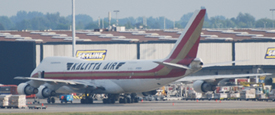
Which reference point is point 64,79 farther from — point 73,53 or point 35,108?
point 73,53

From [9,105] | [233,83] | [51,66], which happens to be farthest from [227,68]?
[9,105]

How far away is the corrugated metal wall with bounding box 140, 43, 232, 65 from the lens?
3497 inches

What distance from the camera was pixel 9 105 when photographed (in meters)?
52.6

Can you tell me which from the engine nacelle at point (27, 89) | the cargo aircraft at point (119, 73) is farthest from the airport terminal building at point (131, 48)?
the engine nacelle at point (27, 89)

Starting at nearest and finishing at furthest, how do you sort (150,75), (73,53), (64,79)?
(150,75)
(64,79)
(73,53)

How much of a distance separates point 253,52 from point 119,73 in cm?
4226

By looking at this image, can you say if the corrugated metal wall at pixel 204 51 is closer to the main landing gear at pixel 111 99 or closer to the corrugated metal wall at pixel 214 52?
the corrugated metal wall at pixel 214 52

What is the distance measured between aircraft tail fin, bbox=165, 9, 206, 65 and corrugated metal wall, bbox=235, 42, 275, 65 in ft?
137

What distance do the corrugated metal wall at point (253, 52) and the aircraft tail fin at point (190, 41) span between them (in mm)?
41760

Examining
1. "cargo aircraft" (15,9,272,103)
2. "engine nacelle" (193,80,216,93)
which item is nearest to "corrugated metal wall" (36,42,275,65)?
"cargo aircraft" (15,9,272,103)

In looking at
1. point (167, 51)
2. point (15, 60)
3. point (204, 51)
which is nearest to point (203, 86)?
point (167, 51)

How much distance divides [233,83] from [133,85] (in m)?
27.0

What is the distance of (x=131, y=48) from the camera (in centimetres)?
8800

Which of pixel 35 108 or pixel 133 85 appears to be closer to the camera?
pixel 35 108
